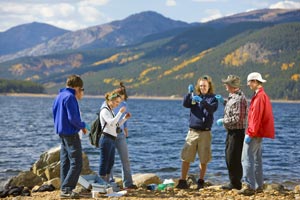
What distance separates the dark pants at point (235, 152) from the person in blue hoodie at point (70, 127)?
126 inches

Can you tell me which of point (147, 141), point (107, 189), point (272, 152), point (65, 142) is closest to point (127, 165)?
point (107, 189)

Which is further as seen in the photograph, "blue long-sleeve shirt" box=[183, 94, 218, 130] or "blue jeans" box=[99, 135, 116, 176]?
"blue long-sleeve shirt" box=[183, 94, 218, 130]

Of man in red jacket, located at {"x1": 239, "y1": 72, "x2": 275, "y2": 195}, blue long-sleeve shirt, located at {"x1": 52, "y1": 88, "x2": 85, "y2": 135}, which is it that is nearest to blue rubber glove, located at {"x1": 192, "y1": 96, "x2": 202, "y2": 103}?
man in red jacket, located at {"x1": 239, "y1": 72, "x2": 275, "y2": 195}

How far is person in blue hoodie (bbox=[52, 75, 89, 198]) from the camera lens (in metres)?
9.92

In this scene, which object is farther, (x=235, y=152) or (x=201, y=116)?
(x=201, y=116)

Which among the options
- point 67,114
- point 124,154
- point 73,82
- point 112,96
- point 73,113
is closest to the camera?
point 73,113

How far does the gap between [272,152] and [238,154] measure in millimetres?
22482

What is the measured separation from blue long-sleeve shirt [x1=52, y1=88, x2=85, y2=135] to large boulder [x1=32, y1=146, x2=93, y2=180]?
710cm

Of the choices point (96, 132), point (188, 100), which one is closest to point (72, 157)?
point (96, 132)

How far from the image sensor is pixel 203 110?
37.4ft

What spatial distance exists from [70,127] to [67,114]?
27cm

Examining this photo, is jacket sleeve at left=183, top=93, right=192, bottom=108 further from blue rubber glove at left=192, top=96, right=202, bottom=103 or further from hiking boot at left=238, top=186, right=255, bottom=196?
hiking boot at left=238, top=186, right=255, bottom=196

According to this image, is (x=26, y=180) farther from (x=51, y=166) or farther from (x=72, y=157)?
(x=72, y=157)

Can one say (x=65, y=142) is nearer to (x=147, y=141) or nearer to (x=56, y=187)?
(x=56, y=187)
